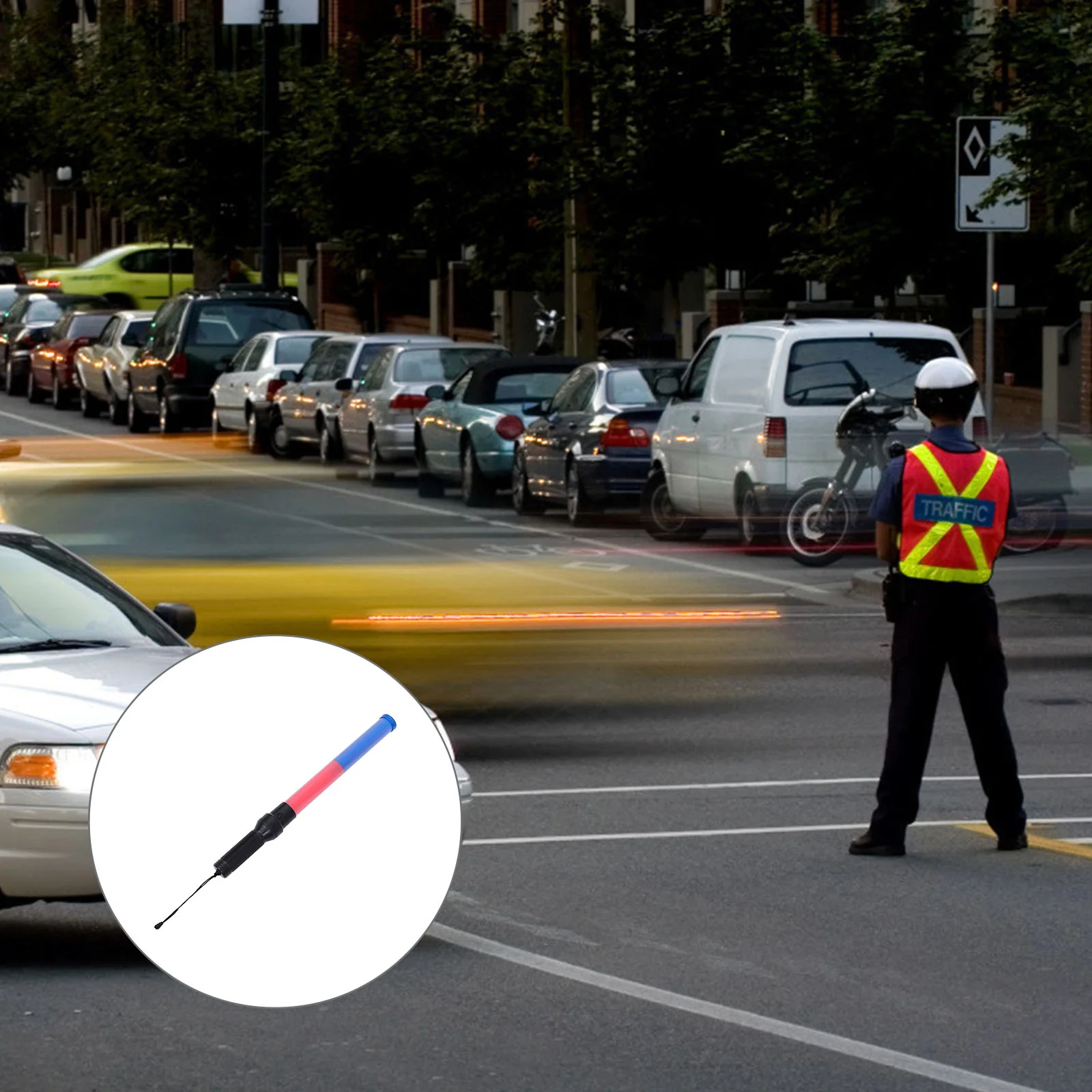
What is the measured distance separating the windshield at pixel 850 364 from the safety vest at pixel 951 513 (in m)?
12.2

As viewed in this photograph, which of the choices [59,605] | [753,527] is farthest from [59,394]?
[59,605]

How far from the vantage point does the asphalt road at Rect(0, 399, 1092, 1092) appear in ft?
21.5

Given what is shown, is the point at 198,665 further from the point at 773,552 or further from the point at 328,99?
the point at 328,99

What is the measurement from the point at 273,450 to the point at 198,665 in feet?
112

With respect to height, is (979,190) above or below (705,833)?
above

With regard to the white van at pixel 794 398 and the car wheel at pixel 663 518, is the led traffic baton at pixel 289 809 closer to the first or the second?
the white van at pixel 794 398

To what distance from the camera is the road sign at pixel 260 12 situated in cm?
4628

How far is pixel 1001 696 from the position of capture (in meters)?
9.82

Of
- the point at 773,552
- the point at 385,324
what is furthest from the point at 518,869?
the point at 385,324

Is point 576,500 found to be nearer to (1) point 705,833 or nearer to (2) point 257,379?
(2) point 257,379

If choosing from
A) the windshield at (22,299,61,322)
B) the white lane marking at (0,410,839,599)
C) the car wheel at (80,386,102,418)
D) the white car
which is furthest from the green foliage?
the windshield at (22,299,61,322)

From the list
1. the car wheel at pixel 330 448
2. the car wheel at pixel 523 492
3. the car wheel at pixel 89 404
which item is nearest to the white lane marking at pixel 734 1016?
the car wheel at pixel 523 492

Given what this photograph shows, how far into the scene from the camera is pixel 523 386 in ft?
96.3

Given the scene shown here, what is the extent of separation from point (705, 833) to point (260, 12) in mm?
37965
